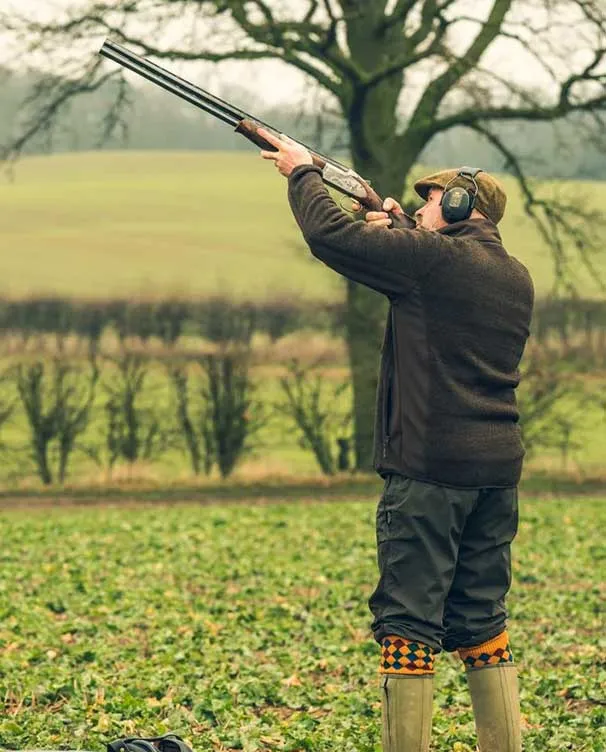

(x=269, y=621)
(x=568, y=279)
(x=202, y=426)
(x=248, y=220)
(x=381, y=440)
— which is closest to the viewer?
(x=381, y=440)

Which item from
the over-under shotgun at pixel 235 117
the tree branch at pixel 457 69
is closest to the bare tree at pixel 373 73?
the tree branch at pixel 457 69

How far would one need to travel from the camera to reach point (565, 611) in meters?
9.88

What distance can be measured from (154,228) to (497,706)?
34461 millimetres

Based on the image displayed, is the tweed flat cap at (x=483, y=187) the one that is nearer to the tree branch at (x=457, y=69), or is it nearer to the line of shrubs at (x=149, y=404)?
the tree branch at (x=457, y=69)

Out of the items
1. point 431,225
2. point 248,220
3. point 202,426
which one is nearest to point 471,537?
point 431,225

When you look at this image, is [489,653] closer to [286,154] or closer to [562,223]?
[286,154]

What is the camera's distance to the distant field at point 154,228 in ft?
79.5

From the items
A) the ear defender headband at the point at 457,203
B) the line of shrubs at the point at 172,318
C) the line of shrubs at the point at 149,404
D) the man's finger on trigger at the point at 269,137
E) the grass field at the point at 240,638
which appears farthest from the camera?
the line of shrubs at the point at 172,318

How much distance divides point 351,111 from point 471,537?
16.5 meters

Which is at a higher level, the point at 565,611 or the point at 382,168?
the point at 382,168

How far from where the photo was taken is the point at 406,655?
463 cm

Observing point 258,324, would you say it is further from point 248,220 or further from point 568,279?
point 248,220

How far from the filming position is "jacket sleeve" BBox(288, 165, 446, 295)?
461 cm

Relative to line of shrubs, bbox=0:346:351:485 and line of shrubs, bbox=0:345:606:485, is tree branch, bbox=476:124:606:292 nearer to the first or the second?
line of shrubs, bbox=0:345:606:485
